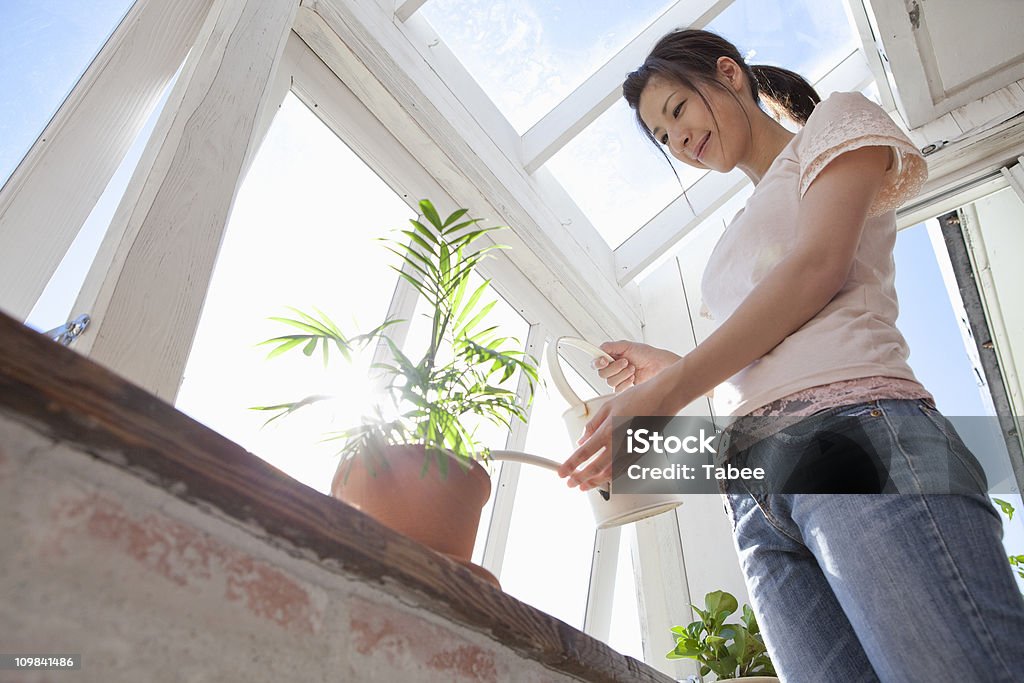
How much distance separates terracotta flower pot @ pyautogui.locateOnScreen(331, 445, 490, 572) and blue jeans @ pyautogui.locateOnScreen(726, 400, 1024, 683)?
0.34m

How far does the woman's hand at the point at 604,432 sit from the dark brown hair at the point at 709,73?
56 cm

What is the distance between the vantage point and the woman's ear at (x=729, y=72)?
1.06 m

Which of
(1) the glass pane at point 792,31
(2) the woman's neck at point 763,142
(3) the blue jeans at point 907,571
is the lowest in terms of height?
(3) the blue jeans at point 907,571

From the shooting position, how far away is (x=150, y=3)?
1354 mm

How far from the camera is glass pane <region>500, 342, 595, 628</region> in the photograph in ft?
6.84

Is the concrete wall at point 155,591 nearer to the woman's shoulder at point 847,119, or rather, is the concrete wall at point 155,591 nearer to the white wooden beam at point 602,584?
the woman's shoulder at point 847,119

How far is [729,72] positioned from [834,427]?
0.65 m

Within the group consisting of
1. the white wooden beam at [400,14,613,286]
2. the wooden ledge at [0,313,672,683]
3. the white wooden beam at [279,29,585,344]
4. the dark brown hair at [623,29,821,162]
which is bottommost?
the wooden ledge at [0,313,672,683]

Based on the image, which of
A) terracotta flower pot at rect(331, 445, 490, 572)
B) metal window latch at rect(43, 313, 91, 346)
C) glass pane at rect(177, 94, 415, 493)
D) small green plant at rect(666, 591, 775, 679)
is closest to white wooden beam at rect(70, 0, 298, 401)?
metal window latch at rect(43, 313, 91, 346)

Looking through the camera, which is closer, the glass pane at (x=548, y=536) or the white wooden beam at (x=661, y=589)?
the glass pane at (x=548, y=536)

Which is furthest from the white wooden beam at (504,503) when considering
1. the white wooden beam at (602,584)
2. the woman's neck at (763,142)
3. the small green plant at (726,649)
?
the woman's neck at (763,142)

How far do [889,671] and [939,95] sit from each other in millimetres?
2389

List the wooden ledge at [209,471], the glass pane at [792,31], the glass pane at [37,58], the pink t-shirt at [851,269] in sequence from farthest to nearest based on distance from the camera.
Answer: the glass pane at [792,31] → the glass pane at [37,58] → the pink t-shirt at [851,269] → the wooden ledge at [209,471]

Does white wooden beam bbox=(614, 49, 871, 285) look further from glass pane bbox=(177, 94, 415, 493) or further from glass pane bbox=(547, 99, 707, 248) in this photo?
glass pane bbox=(177, 94, 415, 493)
